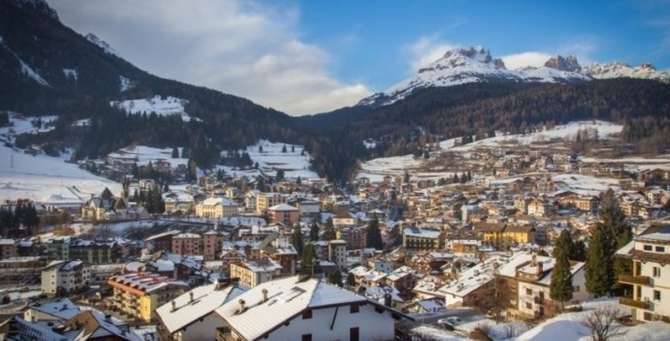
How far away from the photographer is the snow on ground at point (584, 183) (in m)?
98.4

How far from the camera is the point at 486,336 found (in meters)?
18.2

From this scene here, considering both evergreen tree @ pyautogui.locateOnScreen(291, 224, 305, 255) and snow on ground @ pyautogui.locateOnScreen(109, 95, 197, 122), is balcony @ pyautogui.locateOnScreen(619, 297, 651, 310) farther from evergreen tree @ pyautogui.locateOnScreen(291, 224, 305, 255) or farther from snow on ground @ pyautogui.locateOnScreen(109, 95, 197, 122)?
snow on ground @ pyautogui.locateOnScreen(109, 95, 197, 122)

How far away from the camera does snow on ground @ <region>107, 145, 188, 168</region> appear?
13775 centimetres

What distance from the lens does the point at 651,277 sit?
1748 cm

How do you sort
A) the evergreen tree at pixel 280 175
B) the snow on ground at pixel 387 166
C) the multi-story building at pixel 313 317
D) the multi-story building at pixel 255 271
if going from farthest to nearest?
the snow on ground at pixel 387 166
the evergreen tree at pixel 280 175
the multi-story building at pixel 255 271
the multi-story building at pixel 313 317

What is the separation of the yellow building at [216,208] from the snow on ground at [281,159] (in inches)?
1757

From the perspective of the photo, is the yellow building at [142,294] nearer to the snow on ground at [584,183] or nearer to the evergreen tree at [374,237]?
the evergreen tree at [374,237]

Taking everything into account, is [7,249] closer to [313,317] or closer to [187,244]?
[187,244]

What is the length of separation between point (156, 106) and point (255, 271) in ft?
465

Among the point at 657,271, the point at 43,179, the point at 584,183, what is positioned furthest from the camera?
the point at 43,179

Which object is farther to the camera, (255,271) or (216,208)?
(216,208)

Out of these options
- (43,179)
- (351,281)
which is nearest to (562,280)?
(351,281)

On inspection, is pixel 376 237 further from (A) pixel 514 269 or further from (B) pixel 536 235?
(A) pixel 514 269

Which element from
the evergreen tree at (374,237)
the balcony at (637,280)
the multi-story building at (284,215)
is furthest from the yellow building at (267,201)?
the balcony at (637,280)
